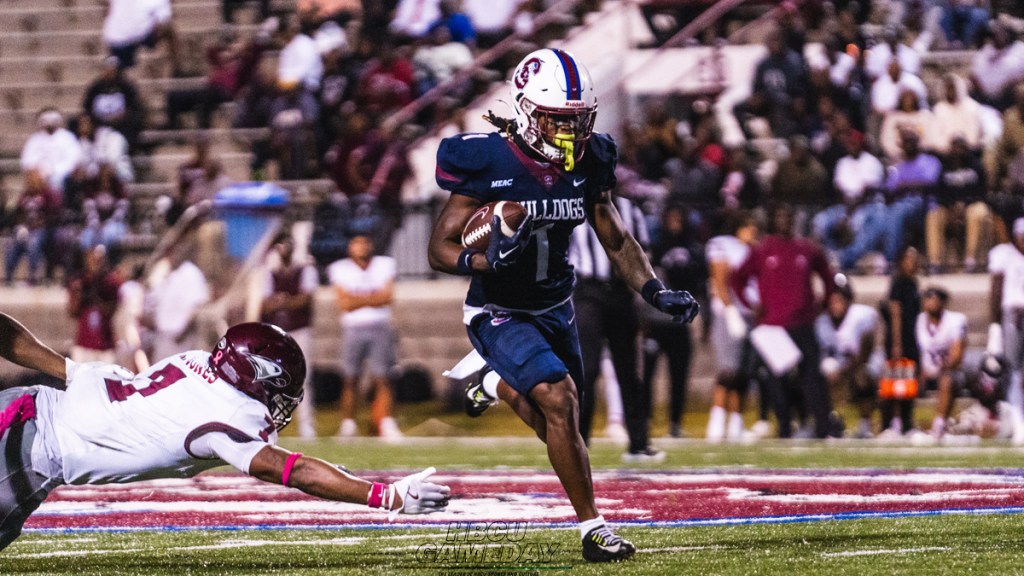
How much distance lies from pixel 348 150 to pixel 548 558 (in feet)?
38.5

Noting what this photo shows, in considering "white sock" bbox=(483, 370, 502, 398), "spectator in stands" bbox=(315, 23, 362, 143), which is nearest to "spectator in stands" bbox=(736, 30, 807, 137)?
"spectator in stands" bbox=(315, 23, 362, 143)

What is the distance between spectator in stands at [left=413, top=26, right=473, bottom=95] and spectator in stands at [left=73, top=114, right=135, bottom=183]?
326cm

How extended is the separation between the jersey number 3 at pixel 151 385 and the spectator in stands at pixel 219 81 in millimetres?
14176

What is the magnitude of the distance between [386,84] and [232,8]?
3561 mm

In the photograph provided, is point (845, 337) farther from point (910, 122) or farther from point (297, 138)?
point (297, 138)

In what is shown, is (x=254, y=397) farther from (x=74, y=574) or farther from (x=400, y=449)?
(x=400, y=449)

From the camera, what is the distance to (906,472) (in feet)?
32.9

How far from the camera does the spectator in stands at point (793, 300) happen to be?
1348cm

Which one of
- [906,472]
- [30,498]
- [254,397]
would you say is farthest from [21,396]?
[906,472]

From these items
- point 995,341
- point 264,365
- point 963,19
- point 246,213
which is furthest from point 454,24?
point 264,365

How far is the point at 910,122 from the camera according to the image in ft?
51.9

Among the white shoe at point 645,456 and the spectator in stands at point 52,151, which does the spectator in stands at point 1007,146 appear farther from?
the spectator in stands at point 52,151

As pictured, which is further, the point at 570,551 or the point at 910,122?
the point at 910,122

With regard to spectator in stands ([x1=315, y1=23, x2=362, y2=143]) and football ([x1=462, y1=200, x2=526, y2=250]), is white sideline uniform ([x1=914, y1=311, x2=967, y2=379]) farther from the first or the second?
football ([x1=462, y1=200, x2=526, y2=250])
